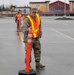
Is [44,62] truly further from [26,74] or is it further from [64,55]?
[26,74]

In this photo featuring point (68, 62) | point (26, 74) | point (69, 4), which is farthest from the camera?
point (69, 4)

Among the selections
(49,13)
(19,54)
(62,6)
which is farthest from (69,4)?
(19,54)

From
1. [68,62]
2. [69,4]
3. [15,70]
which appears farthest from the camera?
[69,4]

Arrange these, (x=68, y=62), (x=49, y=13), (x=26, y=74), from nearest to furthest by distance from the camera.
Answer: (x=26, y=74) → (x=68, y=62) → (x=49, y=13)

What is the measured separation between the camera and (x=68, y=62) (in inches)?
477

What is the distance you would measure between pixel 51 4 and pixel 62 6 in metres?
4.46

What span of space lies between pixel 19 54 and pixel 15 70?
3.58 metres

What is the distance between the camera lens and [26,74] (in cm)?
917

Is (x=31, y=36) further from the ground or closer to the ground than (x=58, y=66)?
further from the ground

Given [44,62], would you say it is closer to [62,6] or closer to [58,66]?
[58,66]

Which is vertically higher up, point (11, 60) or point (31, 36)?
point (31, 36)

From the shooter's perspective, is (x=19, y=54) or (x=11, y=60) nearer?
(x=11, y=60)

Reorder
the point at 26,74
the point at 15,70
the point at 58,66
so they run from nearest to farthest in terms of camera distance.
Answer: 1. the point at 26,74
2. the point at 15,70
3. the point at 58,66

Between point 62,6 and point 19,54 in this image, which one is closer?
point 19,54
